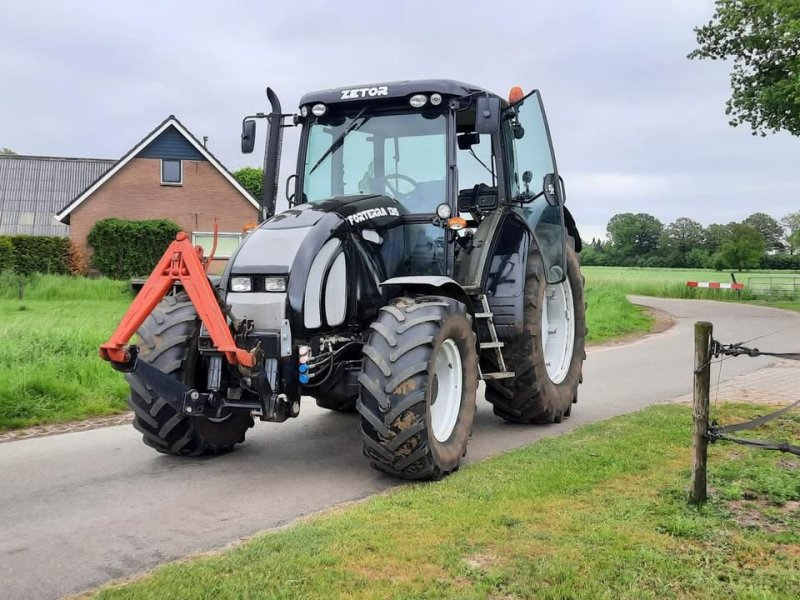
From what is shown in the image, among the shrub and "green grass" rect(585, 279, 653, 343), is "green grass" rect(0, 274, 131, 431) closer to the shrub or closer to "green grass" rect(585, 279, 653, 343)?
"green grass" rect(585, 279, 653, 343)

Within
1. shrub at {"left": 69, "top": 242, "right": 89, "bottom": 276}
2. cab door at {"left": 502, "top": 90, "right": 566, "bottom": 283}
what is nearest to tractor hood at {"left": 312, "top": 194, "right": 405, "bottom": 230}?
cab door at {"left": 502, "top": 90, "right": 566, "bottom": 283}

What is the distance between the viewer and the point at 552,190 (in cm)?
775

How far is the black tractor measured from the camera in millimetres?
5453

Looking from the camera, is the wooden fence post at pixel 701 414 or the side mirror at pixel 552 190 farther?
the side mirror at pixel 552 190

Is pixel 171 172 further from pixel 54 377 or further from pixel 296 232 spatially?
pixel 296 232

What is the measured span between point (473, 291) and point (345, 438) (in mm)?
1809

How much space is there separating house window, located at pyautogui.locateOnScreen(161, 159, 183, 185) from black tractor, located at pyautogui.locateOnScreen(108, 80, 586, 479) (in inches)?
1060

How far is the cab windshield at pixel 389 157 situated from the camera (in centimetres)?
692

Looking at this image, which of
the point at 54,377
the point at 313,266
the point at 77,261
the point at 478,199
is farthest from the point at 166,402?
the point at 77,261

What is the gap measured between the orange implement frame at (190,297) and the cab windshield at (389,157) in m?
1.78

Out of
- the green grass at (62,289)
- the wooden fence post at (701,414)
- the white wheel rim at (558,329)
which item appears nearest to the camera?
the wooden fence post at (701,414)

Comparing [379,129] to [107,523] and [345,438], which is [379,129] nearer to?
[345,438]

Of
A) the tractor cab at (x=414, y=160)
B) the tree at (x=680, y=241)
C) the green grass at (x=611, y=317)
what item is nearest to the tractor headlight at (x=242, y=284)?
the tractor cab at (x=414, y=160)

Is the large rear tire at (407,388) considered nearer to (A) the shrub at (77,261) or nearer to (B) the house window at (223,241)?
(B) the house window at (223,241)
